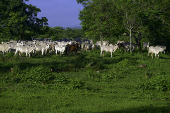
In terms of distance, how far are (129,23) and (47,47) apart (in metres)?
9.88

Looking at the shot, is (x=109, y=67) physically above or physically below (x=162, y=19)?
below

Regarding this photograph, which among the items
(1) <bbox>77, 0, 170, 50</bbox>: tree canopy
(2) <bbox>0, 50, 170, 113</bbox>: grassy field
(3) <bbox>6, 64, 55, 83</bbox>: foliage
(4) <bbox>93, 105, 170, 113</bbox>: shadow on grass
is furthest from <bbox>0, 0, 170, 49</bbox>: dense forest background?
(4) <bbox>93, 105, 170, 113</bbox>: shadow on grass

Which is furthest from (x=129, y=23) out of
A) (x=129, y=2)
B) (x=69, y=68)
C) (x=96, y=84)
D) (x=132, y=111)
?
(x=132, y=111)

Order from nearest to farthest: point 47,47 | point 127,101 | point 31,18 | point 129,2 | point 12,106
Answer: point 12,106, point 127,101, point 129,2, point 47,47, point 31,18

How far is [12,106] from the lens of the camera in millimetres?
8320

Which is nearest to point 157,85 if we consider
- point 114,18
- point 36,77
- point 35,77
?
point 36,77

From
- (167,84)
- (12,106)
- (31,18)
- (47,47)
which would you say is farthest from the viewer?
(31,18)

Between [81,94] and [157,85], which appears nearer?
[81,94]

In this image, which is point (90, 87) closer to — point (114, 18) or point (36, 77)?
point (36, 77)

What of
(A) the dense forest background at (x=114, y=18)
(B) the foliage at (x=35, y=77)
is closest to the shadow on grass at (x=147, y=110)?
(B) the foliage at (x=35, y=77)

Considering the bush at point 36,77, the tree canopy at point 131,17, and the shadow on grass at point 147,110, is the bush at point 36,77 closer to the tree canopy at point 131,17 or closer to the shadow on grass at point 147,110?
the shadow on grass at point 147,110

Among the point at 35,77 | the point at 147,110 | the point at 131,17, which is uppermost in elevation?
the point at 131,17

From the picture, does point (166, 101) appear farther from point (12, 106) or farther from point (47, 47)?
point (47, 47)

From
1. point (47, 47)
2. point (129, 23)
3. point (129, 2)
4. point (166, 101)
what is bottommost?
point (166, 101)
